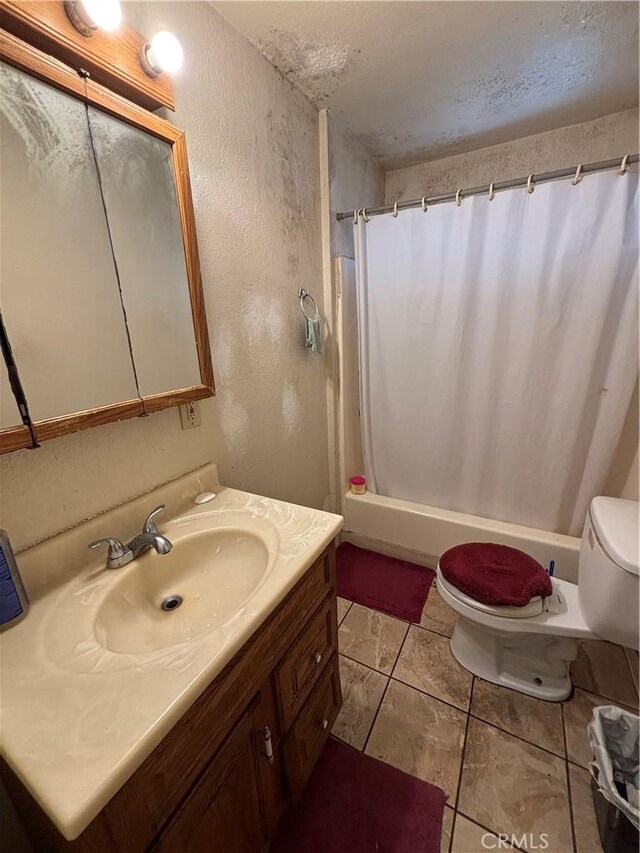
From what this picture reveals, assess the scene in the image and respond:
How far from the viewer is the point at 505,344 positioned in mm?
1584

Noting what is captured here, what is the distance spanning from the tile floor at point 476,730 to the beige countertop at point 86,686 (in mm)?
Result: 890

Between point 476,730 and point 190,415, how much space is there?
4.78ft

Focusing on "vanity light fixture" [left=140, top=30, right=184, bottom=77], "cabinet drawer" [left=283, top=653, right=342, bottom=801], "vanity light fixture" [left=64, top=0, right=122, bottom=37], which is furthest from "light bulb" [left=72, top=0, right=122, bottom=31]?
"cabinet drawer" [left=283, top=653, right=342, bottom=801]

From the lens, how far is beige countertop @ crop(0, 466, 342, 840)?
43cm

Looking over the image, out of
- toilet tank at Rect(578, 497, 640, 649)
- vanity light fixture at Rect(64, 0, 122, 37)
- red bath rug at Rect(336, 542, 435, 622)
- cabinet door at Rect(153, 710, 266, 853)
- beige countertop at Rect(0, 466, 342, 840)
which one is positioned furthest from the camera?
red bath rug at Rect(336, 542, 435, 622)

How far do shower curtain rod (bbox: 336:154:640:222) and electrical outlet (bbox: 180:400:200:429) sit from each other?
123cm

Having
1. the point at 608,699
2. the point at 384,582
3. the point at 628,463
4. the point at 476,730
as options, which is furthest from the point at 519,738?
the point at 628,463

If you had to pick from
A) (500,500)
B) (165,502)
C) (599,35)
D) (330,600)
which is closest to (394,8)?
(599,35)

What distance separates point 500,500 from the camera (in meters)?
1.79

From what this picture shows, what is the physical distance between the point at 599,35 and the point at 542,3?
0.28 metres

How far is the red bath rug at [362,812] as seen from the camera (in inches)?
37.4

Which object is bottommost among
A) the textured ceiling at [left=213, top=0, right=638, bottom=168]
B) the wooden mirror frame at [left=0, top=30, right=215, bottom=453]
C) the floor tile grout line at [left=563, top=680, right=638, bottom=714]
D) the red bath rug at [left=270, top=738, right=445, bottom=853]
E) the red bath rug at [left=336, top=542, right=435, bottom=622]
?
the red bath rug at [left=270, top=738, right=445, bottom=853]

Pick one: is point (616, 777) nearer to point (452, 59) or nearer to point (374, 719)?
point (374, 719)
